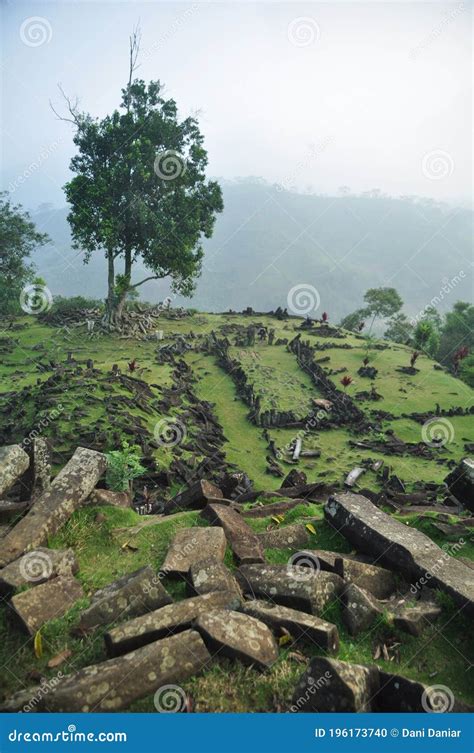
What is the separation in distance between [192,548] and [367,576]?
6.97 ft

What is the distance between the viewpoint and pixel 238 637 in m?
4.09

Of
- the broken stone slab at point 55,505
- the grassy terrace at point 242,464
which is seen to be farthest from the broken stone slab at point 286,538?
the broken stone slab at point 55,505

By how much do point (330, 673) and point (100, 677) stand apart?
72.1 inches

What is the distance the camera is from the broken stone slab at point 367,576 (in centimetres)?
533

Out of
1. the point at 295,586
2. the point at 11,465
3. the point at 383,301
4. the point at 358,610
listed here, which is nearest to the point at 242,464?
the point at 11,465

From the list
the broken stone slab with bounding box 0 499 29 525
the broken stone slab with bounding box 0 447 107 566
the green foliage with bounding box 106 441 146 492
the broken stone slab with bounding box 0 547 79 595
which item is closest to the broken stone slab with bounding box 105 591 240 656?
the broken stone slab with bounding box 0 547 79 595

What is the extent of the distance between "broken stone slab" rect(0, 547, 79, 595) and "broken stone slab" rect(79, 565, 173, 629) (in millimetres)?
738

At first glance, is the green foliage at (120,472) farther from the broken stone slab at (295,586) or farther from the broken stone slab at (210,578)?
the broken stone slab at (295,586)

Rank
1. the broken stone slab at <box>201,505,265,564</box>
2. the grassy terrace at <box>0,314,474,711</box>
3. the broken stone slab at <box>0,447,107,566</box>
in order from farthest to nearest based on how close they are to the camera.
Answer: the broken stone slab at <box>201,505,265,564</box> → the broken stone slab at <box>0,447,107,566</box> → the grassy terrace at <box>0,314,474,711</box>

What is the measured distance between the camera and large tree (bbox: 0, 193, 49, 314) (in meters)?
41.1

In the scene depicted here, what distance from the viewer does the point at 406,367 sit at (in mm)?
27156

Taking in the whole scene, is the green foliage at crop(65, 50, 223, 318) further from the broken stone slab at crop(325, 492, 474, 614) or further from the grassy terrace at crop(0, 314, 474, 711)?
the broken stone slab at crop(325, 492, 474, 614)

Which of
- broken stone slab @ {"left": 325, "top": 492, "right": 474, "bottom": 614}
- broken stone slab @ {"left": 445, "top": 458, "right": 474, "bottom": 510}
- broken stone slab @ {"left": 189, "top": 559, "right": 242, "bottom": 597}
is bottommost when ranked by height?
broken stone slab @ {"left": 189, "top": 559, "right": 242, "bottom": 597}

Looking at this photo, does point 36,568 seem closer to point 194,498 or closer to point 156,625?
point 156,625
